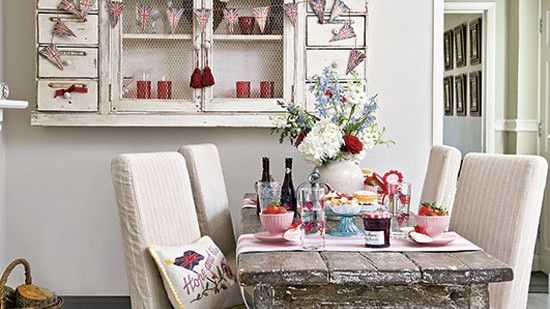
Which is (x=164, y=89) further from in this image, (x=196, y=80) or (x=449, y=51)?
(x=449, y=51)

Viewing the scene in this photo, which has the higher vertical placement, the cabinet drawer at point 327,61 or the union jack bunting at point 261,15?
the union jack bunting at point 261,15

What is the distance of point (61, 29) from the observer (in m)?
4.24

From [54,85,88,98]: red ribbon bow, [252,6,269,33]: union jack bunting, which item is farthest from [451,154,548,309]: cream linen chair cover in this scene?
[54,85,88,98]: red ribbon bow

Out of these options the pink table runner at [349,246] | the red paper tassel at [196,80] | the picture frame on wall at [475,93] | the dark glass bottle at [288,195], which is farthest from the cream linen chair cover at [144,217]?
the picture frame on wall at [475,93]

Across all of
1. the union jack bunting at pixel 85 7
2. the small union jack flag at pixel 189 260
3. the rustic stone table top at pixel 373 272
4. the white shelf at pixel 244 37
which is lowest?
the small union jack flag at pixel 189 260

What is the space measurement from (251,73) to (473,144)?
3.80 metres

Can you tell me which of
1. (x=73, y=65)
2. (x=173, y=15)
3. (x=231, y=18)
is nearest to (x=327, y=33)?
(x=231, y=18)

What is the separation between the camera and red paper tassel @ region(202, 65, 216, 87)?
4234 mm

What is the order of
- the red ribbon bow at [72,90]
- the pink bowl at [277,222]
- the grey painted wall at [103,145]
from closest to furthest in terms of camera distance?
the pink bowl at [277,222] < the red ribbon bow at [72,90] < the grey painted wall at [103,145]

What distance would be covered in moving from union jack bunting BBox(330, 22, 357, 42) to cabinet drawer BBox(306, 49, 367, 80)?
63mm

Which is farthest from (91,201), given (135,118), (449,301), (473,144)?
(473,144)

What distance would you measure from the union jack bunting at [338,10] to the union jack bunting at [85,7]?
4.14 feet

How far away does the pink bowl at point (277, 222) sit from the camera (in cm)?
243

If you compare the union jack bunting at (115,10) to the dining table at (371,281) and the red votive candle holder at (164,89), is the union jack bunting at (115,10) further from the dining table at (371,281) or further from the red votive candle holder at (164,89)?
the dining table at (371,281)
